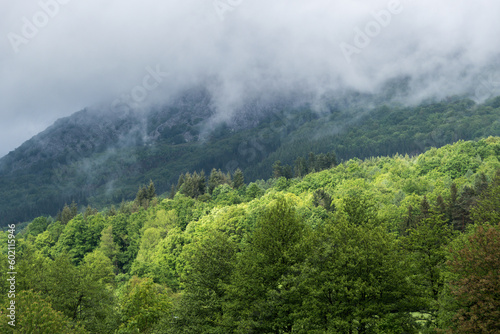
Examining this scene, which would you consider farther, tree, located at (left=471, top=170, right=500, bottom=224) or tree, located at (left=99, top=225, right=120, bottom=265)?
tree, located at (left=99, top=225, right=120, bottom=265)

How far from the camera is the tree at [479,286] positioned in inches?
1067

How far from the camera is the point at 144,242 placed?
354 ft

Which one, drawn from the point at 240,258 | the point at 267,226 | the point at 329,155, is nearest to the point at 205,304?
the point at 240,258

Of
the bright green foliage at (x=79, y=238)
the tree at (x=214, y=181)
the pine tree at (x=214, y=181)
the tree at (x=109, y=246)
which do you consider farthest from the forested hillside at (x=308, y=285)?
the tree at (x=214, y=181)

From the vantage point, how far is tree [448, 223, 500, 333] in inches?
1067

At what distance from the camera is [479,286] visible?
28.1 meters

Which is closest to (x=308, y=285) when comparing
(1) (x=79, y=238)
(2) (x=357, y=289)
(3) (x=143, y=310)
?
(2) (x=357, y=289)

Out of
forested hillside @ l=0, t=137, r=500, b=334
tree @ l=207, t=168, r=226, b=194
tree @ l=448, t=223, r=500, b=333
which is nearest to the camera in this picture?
tree @ l=448, t=223, r=500, b=333

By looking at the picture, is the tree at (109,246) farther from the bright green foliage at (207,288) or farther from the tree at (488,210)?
the tree at (488,210)

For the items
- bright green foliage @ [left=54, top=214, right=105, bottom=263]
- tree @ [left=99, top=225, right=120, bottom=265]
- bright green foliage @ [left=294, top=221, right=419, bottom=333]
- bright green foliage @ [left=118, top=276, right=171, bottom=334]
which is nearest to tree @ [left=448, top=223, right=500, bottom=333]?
bright green foliage @ [left=294, top=221, right=419, bottom=333]

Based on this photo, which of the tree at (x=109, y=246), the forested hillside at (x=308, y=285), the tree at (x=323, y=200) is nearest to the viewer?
the forested hillside at (x=308, y=285)

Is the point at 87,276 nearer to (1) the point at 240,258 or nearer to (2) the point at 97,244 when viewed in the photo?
(1) the point at 240,258

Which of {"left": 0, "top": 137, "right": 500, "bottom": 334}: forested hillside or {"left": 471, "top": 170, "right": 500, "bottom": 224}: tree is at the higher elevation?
{"left": 0, "top": 137, "right": 500, "bottom": 334}: forested hillside

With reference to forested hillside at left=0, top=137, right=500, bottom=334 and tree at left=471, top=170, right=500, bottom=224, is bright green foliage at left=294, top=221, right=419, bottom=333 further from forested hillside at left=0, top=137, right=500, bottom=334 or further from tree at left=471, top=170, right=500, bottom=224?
tree at left=471, top=170, right=500, bottom=224
